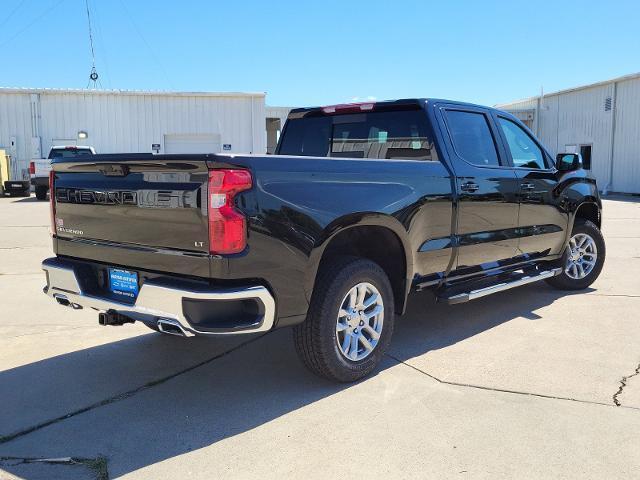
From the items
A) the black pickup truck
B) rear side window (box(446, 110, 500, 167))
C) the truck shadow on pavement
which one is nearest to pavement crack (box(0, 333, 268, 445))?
the truck shadow on pavement

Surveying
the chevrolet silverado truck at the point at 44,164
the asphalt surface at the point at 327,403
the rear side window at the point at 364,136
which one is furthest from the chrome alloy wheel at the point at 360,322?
the chevrolet silverado truck at the point at 44,164

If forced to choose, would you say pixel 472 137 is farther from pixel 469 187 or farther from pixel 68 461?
pixel 68 461

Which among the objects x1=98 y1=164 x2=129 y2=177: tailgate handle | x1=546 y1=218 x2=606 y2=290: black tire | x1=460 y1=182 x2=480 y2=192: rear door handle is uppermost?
x1=98 y1=164 x2=129 y2=177: tailgate handle

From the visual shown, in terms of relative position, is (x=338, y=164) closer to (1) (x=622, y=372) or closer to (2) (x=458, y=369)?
(2) (x=458, y=369)

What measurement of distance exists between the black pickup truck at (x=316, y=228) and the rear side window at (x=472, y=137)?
0.05 ft

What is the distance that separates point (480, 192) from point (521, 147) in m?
1.18

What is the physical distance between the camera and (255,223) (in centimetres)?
308

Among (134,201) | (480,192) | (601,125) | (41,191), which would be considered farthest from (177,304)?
(601,125)

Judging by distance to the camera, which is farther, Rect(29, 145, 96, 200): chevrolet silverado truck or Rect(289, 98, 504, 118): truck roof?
Rect(29, 145, 96, 200): chevrolet silverado truck

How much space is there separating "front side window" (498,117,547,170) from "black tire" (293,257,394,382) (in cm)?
233

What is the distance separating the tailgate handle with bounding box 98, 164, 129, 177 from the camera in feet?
11.2

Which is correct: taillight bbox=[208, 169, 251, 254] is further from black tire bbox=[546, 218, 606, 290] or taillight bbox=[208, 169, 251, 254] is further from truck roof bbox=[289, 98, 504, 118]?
black tire bbox=[546, 218, 606, 290]

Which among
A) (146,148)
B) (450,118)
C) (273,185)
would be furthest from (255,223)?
(146,148)

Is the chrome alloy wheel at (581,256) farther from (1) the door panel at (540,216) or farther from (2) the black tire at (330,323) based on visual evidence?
(2) the black tire at (330,323)
